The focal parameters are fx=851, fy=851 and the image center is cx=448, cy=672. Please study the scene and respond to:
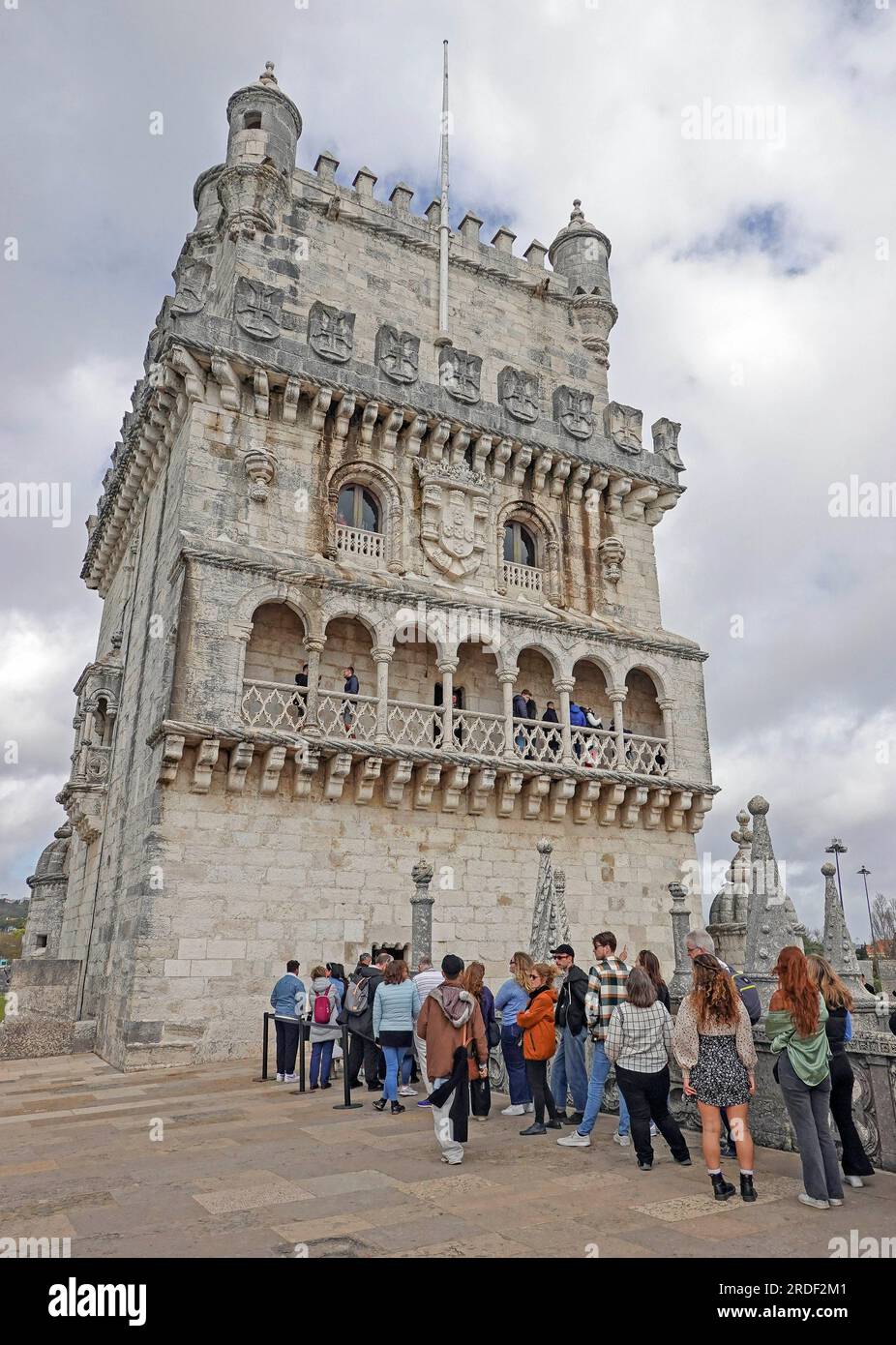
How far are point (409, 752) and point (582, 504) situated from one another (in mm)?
8905

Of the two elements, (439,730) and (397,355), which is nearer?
(439,730)

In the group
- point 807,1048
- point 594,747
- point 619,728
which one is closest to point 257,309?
point 594,747

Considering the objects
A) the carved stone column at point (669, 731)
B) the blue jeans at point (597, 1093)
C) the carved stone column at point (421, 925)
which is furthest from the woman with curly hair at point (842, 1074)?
the carved stone column at point (669, 731)

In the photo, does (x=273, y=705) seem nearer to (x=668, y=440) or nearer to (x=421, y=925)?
(x=421, y=925)

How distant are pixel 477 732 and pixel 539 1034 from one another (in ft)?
36.1

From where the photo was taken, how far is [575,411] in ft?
71.9

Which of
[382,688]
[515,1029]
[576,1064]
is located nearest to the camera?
[576,1064]

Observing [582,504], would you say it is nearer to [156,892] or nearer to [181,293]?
[181,293]

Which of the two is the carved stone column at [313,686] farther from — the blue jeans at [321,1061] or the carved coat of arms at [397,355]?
the carved coat of arms at [397,355]

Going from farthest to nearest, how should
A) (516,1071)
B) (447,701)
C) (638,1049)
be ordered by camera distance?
(447,701), (516,1071), (638,1049)

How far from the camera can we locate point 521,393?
2109 centimetres

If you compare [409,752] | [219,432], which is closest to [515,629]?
[409,752]
